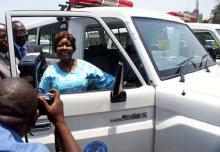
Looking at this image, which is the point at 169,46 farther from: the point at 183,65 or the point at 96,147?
the point at 96,147

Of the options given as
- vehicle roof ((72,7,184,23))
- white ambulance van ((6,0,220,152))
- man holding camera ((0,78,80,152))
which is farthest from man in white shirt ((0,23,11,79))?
man holding camera ((0,78,80,152))

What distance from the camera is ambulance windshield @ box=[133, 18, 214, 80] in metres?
3.30

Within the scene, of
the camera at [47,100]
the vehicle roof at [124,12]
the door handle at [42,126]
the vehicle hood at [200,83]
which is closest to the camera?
the camera at [47,100]

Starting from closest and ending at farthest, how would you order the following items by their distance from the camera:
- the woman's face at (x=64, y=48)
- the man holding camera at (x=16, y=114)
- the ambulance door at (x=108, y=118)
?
the man holding camera at (x=16, y=114) → the ambulance door at (x=108, y=118) → the woman's face at (x=64, y=48)

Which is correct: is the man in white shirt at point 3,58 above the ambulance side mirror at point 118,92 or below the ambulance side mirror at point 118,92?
above

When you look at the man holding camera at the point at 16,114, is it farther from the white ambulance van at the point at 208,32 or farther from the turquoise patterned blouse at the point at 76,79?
the white ambulance van at the point at 208,32

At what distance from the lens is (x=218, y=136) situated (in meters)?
2.57

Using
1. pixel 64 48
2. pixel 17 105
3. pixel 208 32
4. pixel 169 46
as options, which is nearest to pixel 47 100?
pixel 17 105

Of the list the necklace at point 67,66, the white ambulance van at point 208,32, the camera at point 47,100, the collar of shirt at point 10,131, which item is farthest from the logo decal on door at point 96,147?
the white ambulance van at point 208,32

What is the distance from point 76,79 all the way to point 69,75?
74 mm

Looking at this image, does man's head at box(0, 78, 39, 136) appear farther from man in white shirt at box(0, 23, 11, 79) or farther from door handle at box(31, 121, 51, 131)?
man in white shirt at box(0, 23, 11, 79)

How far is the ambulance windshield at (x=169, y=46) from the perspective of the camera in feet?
10.8

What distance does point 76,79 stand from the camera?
3.07 m

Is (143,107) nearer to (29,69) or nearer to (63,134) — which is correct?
(29,69)
